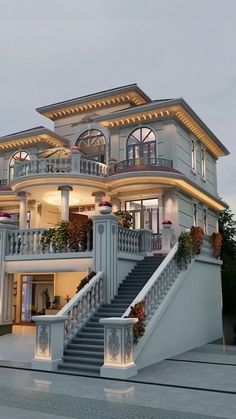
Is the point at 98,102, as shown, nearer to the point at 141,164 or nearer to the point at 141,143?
the point at 141,143

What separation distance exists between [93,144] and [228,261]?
12.1 metres

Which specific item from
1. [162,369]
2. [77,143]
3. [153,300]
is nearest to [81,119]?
[77,143]

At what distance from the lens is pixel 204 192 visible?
20.6 meters

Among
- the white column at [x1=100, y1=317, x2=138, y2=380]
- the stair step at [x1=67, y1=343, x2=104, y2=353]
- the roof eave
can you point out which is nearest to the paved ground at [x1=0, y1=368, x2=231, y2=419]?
the white column at [x1=100, y1=317, x2=138, y2=380]

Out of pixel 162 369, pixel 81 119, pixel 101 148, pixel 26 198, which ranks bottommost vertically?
pixel 162 369

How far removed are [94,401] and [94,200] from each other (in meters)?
13.6

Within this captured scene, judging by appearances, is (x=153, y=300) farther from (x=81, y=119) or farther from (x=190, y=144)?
(x=81, y=119)

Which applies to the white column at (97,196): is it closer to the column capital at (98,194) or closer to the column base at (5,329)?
the column capital at (98,194)

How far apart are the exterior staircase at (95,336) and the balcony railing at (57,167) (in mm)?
6004

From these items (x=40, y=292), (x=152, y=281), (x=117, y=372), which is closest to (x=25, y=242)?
(x=152, y=281)

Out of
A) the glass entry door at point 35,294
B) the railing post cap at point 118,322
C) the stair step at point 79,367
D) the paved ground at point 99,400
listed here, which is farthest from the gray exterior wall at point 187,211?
the paved ground at point 99,400

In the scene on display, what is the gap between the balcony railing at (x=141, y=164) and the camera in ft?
57.7

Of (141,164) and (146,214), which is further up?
(141,164)

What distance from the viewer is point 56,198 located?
65.5 ft
